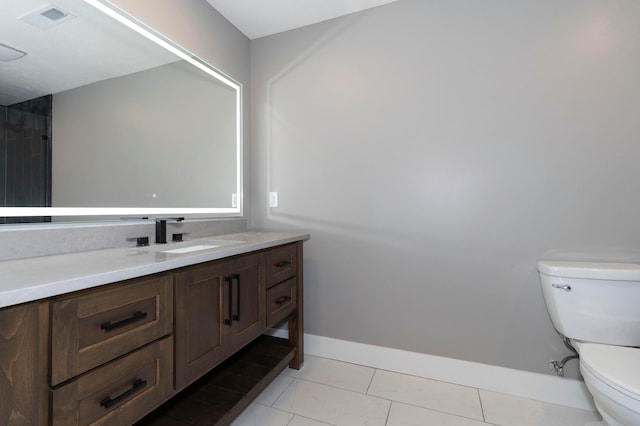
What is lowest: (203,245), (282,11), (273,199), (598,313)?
(598,313)

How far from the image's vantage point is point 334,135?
6.66 feet

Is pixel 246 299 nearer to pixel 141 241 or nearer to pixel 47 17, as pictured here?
pixel 141 241

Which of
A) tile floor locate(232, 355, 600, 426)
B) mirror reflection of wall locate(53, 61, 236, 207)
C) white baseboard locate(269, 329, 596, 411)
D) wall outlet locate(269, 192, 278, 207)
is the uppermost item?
mirror reflection of wall locate(53, 61, 236, 207)

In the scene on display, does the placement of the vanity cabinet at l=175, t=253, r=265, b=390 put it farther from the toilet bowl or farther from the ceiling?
the ceiling

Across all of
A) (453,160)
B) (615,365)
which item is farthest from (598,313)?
(453,160)

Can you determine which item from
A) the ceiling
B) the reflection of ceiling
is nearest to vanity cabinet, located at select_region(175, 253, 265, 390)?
the reflection of ceiling

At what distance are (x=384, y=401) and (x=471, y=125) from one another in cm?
163

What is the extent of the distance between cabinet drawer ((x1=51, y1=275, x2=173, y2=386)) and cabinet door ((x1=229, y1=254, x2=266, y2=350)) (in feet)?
1.13

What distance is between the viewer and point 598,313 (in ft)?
4.39

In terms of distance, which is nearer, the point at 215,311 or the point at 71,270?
the point at 71,270

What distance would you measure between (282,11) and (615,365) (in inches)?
99.1

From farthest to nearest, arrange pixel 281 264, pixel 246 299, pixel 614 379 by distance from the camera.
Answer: pixel 281 264 → pixel 246 299 → pixel 614 379

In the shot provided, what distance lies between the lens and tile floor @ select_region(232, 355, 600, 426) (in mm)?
1425

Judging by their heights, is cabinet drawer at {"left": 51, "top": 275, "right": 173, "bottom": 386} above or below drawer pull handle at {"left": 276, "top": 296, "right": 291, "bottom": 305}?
above
